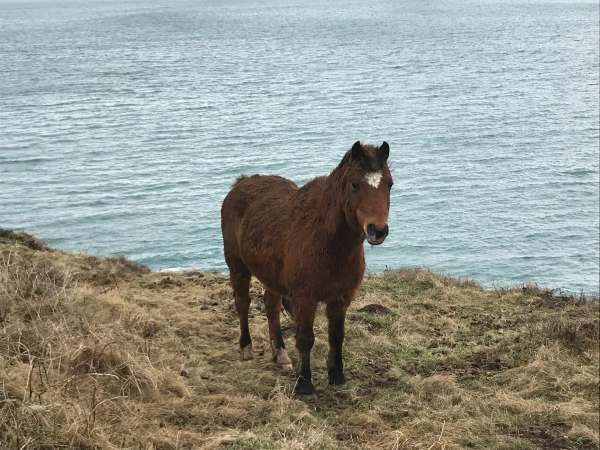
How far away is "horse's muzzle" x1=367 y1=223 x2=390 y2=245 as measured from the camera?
5.68 metres

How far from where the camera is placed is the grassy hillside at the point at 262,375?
5.39 meters

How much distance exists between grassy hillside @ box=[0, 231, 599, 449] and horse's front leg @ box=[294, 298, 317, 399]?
194mm

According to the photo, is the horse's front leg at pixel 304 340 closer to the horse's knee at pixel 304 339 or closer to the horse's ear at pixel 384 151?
the horse's knee at pixel 304 339

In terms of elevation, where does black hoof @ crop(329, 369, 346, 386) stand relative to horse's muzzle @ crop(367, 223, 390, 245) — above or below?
below

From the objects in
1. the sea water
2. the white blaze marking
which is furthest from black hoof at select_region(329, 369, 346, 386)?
the sea water

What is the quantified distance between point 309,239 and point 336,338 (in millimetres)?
1303

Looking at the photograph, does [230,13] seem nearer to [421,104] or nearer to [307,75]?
[307,75]

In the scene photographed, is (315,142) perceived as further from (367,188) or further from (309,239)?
(367,188)

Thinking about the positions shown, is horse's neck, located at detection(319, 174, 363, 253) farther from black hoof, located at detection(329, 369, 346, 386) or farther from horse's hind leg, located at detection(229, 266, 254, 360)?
horse's hind leg, located at detection(229, 266, 254, 360)

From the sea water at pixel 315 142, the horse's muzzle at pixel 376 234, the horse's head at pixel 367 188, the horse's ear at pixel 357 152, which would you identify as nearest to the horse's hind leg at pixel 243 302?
the horse's head at pixel 367 188

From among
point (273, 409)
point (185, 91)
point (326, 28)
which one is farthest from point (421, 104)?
point (326, 28)

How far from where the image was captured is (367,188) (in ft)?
19.9

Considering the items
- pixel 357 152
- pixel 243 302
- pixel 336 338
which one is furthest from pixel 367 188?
pixel 243 302

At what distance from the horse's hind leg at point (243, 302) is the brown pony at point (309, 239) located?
0.04ft
